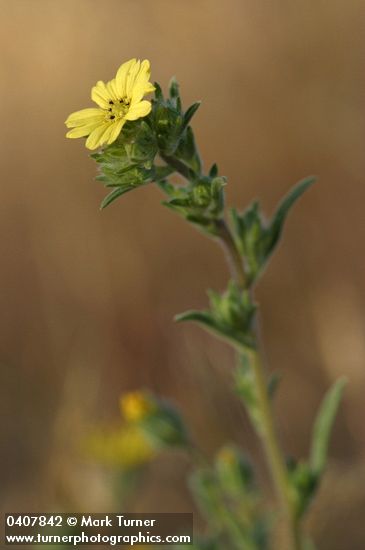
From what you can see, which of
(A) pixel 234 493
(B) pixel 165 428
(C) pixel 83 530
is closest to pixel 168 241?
(C) pixel 83 530

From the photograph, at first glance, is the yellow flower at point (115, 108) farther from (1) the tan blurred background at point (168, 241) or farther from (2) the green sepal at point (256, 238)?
(1) the tan blurred background at point (168, 241)

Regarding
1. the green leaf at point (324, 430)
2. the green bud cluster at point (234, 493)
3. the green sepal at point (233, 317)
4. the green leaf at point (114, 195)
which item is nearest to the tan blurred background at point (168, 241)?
the green bud cluster at point (234, 493)

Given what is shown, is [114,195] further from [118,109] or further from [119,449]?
[119,449]

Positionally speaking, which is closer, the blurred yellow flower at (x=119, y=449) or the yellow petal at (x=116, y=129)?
the yellow petal at (x=116, y=129)

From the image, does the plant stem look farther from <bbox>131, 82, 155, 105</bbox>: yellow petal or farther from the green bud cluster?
<bbox>131, 82, 155, 105</bbox>: yellow petal

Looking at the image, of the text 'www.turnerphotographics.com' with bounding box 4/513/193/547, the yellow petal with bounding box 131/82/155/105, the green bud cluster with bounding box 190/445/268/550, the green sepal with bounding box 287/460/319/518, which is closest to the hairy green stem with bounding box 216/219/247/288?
the yellow petal with bounding box 131/82/155/105

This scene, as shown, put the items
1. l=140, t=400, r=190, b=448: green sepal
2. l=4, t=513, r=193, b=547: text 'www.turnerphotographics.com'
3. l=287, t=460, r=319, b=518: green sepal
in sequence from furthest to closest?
l=4, t=513, r=193, b=547: text 'www.turnerphotographics.com' → l=140, t=400, r=190, b=448: green sepal → l=287, t=460, r=319, b=518: green sepal

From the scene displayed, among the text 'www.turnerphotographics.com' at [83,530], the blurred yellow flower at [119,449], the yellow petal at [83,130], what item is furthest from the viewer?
the blurred yellow flower at [119,449]
